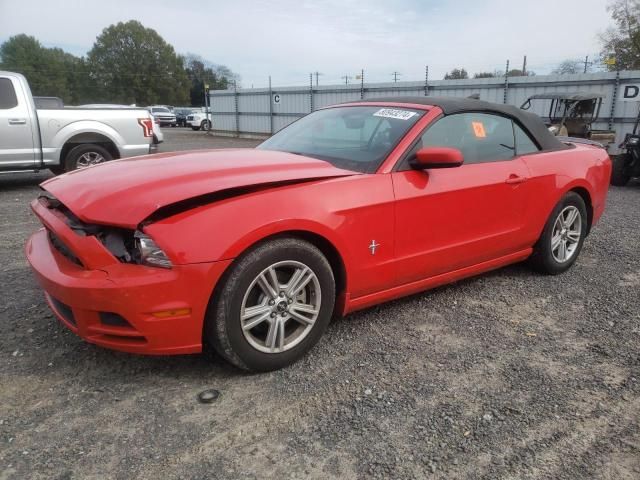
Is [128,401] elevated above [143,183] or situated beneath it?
situated beneath

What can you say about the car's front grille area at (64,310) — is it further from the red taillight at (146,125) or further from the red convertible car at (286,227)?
the red taillight at (146,125)

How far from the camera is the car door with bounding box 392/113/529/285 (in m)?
3.15

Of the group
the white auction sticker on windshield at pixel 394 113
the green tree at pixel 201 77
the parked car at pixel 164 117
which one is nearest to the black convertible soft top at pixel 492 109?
the white auction sticker on windshield at pixel 394 113

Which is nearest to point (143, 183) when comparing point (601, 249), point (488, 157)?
point (488, 157)

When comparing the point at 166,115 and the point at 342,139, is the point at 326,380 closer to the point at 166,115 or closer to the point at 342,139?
the point at 342,139

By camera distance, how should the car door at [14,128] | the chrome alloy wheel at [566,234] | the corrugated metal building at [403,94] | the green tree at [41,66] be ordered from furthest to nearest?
the green tree at [41,66] → the corrugated metal building at [403,94] → the car door at [14,128] → the chrome alloy wheel at [566,234]

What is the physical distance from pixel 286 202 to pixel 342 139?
1074 mm

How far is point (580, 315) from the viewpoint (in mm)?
3588

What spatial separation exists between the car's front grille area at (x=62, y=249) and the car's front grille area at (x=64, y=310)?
219mm

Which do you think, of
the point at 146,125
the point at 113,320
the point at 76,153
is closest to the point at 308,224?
the point at 113,320

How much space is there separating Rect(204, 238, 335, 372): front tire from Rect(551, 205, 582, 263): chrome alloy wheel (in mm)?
2490

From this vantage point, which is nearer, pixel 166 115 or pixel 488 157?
pixel 488 157

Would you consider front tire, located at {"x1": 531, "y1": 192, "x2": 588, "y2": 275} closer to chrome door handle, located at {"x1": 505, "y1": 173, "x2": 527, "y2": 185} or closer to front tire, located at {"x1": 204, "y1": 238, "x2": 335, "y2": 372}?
chrome door handle, located at {"x1": 505, "y1": 173, "x2": 527, "y2": 185}

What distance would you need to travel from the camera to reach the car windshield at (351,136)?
3191 millimetres
